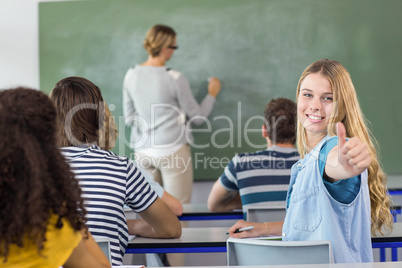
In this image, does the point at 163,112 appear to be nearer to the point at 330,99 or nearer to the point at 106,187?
the point at 106,187

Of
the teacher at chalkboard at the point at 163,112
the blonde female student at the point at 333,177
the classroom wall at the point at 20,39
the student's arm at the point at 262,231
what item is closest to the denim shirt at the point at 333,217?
the blonde female student at the point at 333,177

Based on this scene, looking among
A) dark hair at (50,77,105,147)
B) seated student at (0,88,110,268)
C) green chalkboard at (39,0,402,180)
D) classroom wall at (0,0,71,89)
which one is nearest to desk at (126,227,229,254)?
dark hair at (50,77,105,147)

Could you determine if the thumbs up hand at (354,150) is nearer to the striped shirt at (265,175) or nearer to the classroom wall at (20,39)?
the striped shirt at (265,175)

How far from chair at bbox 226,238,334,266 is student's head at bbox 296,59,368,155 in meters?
0.38

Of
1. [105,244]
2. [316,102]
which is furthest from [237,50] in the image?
[105,244]

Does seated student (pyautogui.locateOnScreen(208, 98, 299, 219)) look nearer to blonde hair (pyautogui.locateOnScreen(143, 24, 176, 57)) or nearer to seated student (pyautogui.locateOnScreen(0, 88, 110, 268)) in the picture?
blonde hair (pyautogui.locateOnScreen(143, 24, 176, 57))

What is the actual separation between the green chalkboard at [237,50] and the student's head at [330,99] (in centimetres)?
259

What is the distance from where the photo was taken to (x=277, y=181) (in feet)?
9.77

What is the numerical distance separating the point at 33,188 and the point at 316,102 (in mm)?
1105

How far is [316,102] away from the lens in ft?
6.03

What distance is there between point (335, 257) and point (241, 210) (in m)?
1.52

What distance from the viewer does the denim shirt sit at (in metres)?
1.63

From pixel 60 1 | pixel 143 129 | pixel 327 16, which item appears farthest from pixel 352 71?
pixel 60 1

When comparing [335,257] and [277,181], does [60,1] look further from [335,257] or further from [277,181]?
[335,257]
